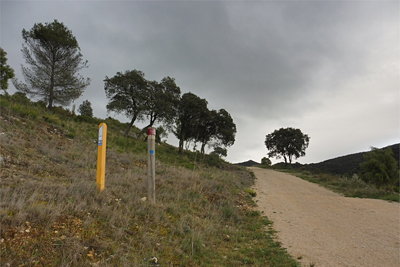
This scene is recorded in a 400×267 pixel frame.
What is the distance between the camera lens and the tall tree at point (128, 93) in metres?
24.2

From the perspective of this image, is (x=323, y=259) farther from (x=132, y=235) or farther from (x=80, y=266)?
(x=80, y=266)

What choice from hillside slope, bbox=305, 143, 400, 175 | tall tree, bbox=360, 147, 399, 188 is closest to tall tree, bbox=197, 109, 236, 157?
hillside slope, bbox=305, 143, 400, 175

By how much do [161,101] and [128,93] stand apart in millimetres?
3901

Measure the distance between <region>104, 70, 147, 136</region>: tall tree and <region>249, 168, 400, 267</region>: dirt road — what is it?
19045 millimetres

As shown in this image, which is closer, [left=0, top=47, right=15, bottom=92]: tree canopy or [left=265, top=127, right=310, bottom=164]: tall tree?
[left=0, top=47, right=15, bottom=92]: tree canopy

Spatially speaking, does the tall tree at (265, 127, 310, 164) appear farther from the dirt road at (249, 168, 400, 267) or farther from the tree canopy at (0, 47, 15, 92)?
the tree canopy at (0, 47, 15, 92)

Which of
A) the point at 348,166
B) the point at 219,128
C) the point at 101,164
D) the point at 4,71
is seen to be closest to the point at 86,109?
the point at 4,71

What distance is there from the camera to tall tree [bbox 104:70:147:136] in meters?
24.2

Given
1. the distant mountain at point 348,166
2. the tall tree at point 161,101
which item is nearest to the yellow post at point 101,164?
the tall tree at point 161,101

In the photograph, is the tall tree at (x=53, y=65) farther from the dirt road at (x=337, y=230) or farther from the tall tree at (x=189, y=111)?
the dirt road at (x=337, y=230)

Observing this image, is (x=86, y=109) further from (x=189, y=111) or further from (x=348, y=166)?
(x=348, y=166)

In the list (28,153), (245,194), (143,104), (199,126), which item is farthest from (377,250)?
(199,126)

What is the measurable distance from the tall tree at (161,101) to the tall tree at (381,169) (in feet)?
64.4

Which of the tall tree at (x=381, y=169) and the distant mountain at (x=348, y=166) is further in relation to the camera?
the distant mountain at (x=348, y=166)
